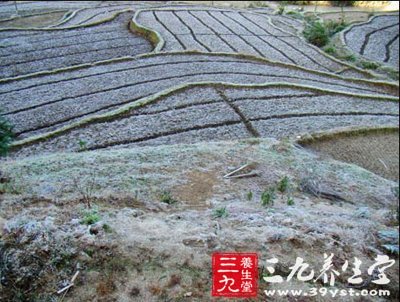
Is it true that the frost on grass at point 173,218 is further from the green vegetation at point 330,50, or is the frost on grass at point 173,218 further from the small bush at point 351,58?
the green vegetation at point 330,50

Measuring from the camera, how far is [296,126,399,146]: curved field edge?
6379mm

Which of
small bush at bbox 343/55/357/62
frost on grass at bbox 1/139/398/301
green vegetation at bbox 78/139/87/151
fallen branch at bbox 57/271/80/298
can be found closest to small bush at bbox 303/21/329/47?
small bush at bbox 343/55/357/62

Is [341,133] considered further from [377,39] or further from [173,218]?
[377,39]

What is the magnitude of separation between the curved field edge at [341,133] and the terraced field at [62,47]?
4530mm

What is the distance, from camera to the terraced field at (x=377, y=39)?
15420 millimetres

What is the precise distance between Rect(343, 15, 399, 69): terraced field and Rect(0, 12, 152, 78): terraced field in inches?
376

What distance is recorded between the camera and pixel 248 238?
305 cm

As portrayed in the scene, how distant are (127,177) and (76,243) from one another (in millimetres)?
1616

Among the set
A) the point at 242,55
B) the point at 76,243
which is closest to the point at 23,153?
the point at 76,243

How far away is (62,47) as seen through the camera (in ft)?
26.8

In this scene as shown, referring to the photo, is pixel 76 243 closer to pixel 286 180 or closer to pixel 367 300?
pixel 367 300

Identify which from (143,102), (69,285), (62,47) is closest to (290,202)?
(69,285)

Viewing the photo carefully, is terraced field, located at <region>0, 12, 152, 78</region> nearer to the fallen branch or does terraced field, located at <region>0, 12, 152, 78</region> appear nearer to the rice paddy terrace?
the rice paddy terrace

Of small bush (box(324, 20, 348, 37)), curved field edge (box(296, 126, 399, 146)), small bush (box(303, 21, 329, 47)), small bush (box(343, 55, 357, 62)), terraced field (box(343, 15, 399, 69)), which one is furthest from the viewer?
small bush (box(324, 20, 348, 37))
